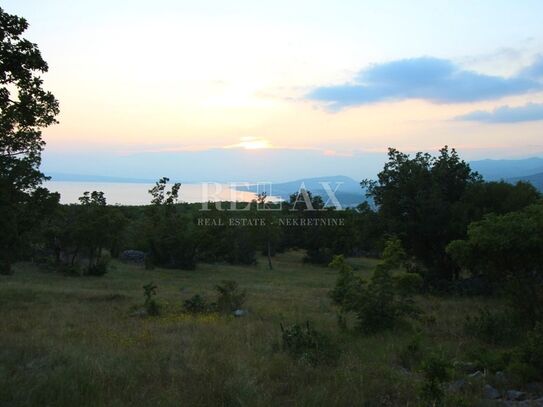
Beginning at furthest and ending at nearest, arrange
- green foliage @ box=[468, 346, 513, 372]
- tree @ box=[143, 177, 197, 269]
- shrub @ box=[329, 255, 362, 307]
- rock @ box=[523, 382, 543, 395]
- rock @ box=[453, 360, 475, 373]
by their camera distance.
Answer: tree @ box=[143, 177, 197, 269] → shrub @ box=[329, 255, 362, 307] → rock @ box=[453, 360, 475, 373] → green foliage @ box=[468, 346, 513, 372] → rock @ box=[523, 382, 543, 395]

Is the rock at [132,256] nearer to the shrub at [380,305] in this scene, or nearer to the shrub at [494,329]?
the shrub at [380,305]

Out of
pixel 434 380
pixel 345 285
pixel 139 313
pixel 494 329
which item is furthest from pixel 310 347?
pixel 139 313

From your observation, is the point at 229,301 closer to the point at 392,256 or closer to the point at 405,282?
the point at 392,256

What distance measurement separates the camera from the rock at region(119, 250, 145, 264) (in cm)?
4356

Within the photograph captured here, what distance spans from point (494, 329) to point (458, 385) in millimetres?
3825

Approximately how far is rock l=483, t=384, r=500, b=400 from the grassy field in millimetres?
141

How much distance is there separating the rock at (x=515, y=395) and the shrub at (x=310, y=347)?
7.93 ft

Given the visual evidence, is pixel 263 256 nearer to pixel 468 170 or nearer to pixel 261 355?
pixel 468 170

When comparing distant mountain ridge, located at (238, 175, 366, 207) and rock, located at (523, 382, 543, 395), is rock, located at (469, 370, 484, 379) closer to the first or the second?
rock, located at (523, 382, 543, 395)

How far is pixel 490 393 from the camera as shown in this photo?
5781mm

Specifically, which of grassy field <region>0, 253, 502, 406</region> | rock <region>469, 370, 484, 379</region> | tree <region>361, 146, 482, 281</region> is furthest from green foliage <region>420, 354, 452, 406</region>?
tree <region>361, 146, 482, 281</region>

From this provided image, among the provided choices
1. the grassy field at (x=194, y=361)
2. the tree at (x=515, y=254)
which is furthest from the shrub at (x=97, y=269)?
the tree at (x=515, y=254)

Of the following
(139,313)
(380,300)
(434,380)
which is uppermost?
(434,380)

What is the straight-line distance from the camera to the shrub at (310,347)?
7.20 m
